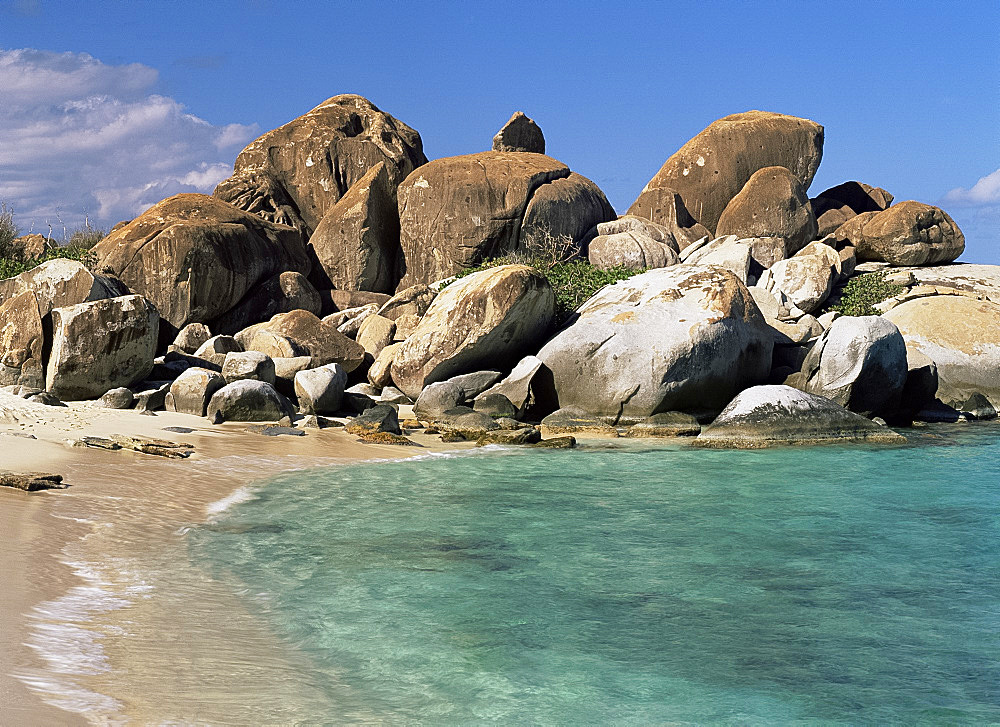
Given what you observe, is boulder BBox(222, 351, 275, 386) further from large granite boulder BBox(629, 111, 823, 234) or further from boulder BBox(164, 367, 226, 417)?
large granite boulder BBox(629, 111, 823, 234)

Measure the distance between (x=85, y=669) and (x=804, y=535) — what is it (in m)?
5.18

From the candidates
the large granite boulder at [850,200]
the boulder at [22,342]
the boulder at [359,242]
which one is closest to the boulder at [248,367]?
the boulder at [22,342]

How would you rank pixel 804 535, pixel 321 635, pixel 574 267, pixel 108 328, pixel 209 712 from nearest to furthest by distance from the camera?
pixel 209 712 < pixel 321 635 < pixel 804 535 < pixel 108 328 < pixel 574 267

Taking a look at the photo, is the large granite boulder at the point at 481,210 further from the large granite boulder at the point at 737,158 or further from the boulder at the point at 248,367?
the boulder at the point at 248,367

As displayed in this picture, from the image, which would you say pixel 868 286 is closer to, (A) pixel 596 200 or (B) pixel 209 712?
(A) pixel 596 200

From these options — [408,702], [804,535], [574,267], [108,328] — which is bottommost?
[408,702]

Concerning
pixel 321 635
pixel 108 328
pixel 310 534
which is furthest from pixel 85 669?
pixel 108 328

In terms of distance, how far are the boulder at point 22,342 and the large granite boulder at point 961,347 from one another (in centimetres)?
1325

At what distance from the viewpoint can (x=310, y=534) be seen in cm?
668

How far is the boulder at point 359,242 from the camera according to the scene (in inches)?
823

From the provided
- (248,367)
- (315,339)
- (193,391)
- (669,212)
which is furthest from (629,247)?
(193,391)

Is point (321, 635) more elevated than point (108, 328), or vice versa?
point (108, 328)

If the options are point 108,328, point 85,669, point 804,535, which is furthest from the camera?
point 108,328

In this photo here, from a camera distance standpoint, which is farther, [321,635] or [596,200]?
[596,200]
